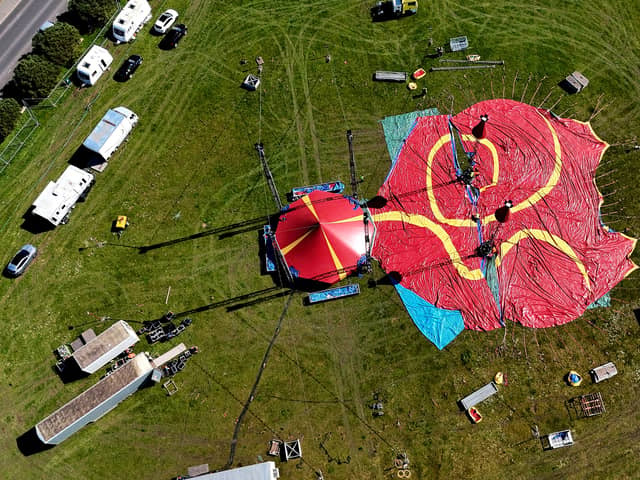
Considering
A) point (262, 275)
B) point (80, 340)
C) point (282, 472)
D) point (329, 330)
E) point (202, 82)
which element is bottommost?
point (282, 472)

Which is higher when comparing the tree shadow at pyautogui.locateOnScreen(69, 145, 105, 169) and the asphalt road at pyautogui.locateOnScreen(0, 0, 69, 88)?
the asphalt road at pyautogui.locateOnScreen(0, 0, 69, 88)

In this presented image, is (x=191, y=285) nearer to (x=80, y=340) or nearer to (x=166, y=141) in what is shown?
(x=80, y=340)

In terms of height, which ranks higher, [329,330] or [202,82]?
[202,82]

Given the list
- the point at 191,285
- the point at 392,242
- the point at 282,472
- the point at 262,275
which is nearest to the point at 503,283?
the point at 392,242

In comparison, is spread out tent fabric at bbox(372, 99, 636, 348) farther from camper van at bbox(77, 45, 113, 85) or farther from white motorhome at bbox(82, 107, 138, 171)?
camper van at bbox(77, 45, 113, 85)

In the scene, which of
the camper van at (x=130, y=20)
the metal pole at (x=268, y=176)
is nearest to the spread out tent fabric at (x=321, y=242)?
the metal pole at (x=268, y=176)

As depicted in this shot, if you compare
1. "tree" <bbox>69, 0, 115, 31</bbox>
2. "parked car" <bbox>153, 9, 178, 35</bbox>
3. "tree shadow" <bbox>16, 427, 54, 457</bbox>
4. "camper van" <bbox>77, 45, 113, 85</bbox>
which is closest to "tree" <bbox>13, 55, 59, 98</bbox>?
"camper van" <bbox>77, 45, 113, 85</bbox>
